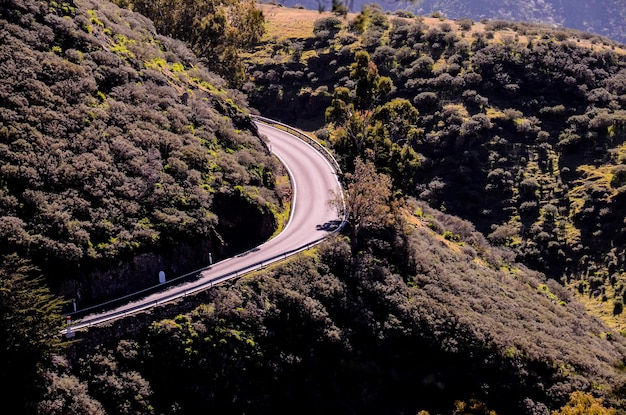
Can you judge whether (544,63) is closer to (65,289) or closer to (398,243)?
(398,243)

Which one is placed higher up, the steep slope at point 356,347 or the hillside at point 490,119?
the hillside at point 490,119

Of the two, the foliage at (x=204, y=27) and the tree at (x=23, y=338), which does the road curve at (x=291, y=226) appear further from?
the foliage at (x=204, y=27)

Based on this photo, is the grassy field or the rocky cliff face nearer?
the rocky cliff face

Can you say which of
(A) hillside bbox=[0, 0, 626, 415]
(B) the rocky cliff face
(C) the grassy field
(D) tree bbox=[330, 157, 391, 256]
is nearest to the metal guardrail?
(A) hillside bbox=[0, 0, 626, 415]

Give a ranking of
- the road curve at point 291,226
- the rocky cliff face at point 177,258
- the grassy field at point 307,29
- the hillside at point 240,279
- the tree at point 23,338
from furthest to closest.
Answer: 1. the grassy field at point 307,29
2. the road curve at point 291,226
3. the rocky cliff face at point 177,258
4. the hillside at point 240,279
5. the tree at point 23,338

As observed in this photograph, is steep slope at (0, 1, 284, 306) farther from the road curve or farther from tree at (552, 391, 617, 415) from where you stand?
tree at (552, 391, 617, 415)

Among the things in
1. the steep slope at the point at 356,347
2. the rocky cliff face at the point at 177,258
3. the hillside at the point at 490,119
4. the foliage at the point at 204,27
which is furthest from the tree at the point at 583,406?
the foliage at the point at 204,27

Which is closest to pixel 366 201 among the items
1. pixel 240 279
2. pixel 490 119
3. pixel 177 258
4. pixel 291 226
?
pixel 291 226
